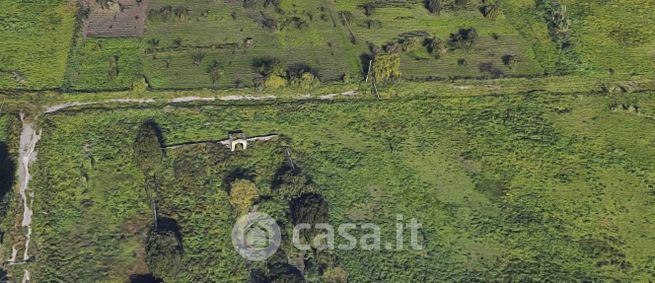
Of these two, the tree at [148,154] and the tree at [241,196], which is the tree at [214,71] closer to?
the tree at [148,154]

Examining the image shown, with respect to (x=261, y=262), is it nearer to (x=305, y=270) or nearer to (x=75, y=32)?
(x=305, y=270)

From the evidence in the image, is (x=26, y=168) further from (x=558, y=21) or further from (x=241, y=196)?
(x=558, y=21)

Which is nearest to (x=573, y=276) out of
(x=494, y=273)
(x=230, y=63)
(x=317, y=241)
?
(x=494, y=273)

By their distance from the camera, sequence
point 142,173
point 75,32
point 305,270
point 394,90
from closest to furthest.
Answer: point 305,270, point 142,173, point 394,90, point 75,32

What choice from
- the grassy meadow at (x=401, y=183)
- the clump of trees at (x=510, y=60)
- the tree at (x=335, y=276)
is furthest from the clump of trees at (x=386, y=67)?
the tree at (x=335, y=276)

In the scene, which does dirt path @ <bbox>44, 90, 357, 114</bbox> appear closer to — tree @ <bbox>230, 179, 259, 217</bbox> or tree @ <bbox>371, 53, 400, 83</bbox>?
tree @ <bbox>371, 53, 400, 83</bbox>

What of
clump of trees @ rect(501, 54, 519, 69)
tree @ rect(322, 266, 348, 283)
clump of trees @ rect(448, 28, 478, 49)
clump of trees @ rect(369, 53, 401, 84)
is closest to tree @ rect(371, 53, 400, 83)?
clump of trees @ rect(369, 53, 401, 84)
